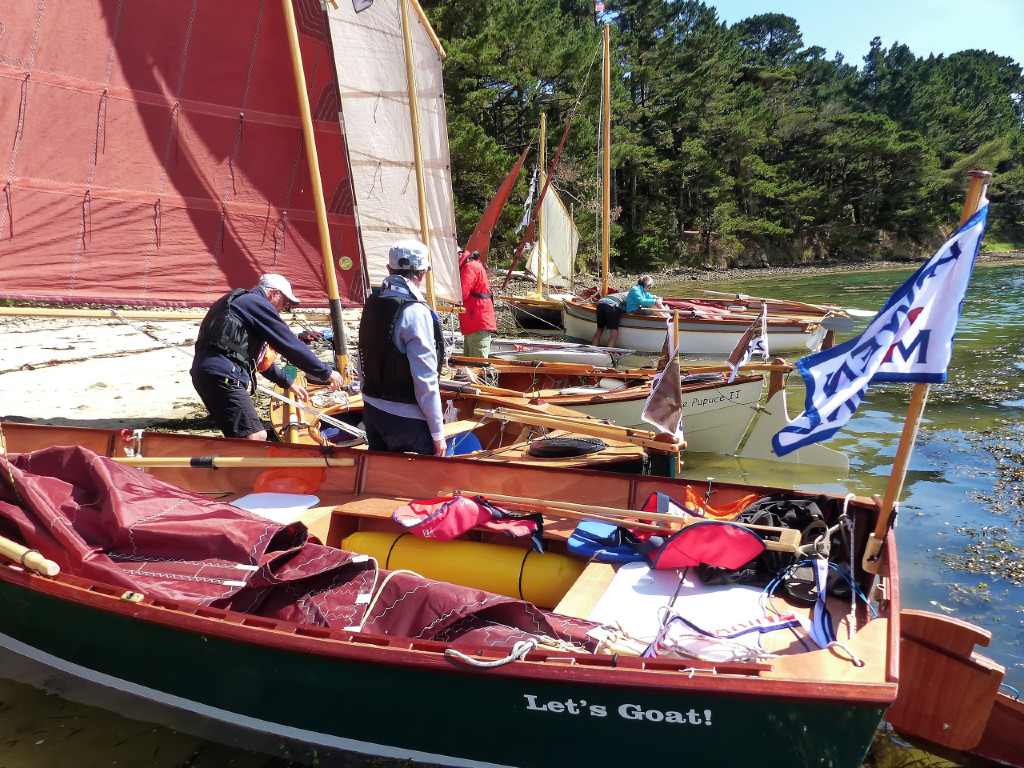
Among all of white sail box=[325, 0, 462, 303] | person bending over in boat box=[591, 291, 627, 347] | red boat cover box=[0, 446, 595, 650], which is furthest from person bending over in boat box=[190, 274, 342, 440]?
person bending over in boat box=[591, 291, 627, 347]

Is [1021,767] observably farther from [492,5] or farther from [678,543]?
[492,5]

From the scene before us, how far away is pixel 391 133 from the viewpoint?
8578 mm

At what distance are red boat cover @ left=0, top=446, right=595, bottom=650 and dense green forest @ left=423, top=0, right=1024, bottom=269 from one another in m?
22.0

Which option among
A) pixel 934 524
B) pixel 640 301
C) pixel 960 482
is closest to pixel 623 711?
pixel 934 524

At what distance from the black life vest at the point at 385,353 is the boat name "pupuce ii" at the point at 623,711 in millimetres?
2265

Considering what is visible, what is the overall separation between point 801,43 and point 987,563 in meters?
82.2

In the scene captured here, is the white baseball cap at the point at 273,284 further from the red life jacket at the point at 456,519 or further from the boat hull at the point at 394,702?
the boat hull at the point at 394,702

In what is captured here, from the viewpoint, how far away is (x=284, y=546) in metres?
3.80

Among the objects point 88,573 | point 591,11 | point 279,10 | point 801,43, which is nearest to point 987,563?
point 88,573

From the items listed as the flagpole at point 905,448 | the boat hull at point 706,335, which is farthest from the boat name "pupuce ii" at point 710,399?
the boat hull at point 706,335

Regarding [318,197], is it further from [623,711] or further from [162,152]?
[623,711]

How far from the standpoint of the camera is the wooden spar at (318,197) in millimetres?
6914

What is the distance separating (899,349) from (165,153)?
6.72 m

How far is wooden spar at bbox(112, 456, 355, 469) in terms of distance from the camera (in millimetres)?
4977
